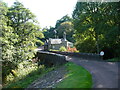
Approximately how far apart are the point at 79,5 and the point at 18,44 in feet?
42.3

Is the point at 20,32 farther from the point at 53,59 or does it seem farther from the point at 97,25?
the point at 97,25

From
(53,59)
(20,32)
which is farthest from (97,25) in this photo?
(20,32)

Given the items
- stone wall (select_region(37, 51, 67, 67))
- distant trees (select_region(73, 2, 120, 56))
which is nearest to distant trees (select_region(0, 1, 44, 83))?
stone wall (select_region(37, 51, 67, 67))

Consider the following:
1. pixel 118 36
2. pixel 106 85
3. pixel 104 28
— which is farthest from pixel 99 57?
pixel 106 85

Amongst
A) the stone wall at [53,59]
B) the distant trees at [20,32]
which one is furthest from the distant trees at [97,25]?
the distant trees at [20,32]

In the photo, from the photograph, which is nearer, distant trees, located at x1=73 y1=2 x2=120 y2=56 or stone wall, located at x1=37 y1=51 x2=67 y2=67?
distant trees, located at x1=73 y1=2 x2=120 y2=56

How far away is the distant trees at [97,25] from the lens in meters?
17.6

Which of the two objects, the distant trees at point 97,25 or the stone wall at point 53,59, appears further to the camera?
the stone wall at point 53,59

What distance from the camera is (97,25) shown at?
71.6 feet

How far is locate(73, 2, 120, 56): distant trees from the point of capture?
17.6 meters

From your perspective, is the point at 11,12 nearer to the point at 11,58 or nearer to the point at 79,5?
the point at 11,58

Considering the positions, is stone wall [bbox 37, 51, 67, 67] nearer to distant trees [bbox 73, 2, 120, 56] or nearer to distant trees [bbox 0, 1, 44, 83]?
distant trees [bbox 0, 1, 44, 83]

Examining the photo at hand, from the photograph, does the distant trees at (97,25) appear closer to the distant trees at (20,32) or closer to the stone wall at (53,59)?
the stone wall at (53,59)

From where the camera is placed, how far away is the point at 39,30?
72.7ft
